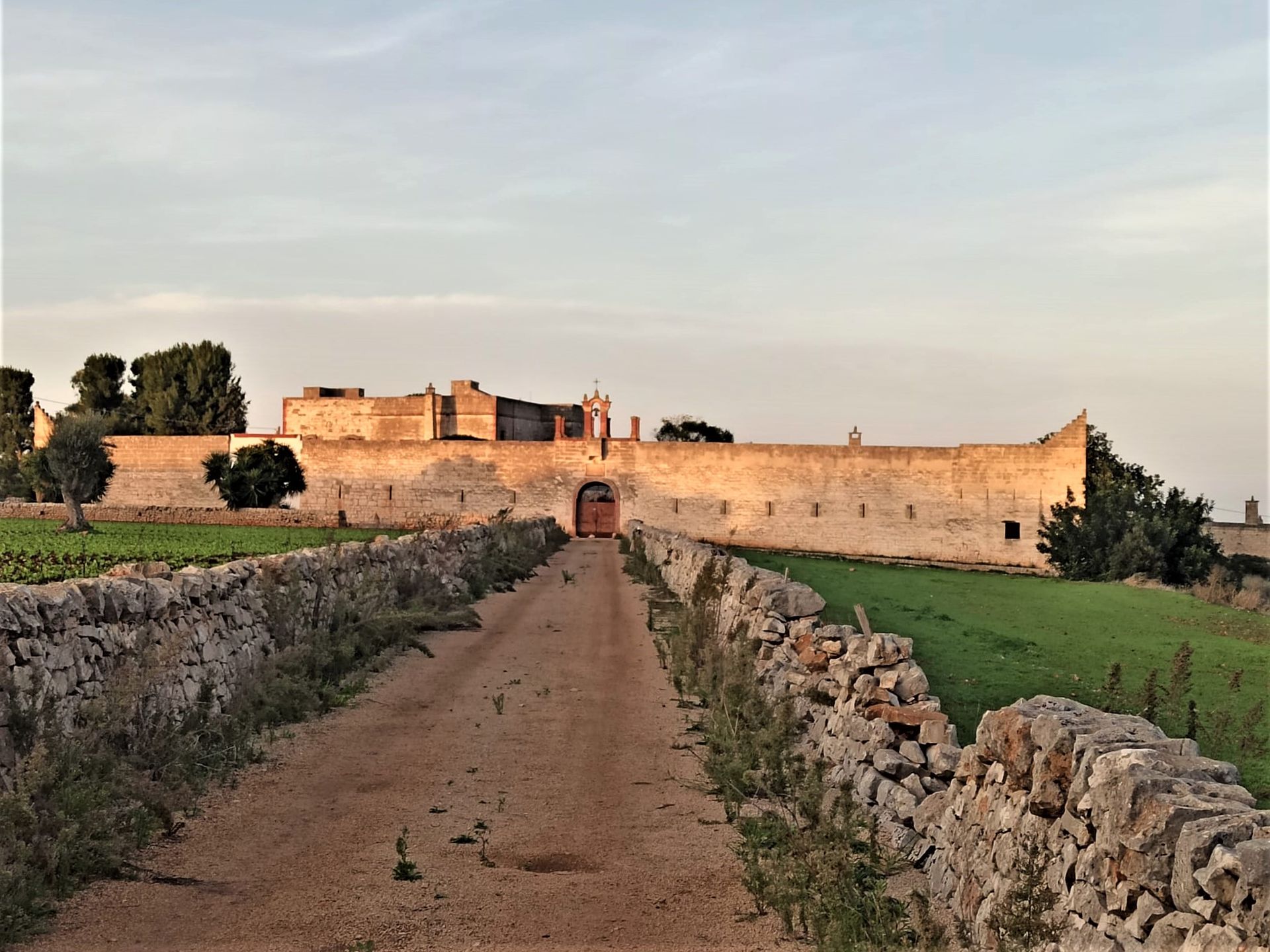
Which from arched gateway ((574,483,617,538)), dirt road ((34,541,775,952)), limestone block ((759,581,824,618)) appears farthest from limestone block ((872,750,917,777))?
arched gateway ((574,483,617,538))

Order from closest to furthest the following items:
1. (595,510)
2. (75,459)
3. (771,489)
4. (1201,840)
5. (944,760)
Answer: (1201,840), (944,760), (75,459), (771,489), (595,510)

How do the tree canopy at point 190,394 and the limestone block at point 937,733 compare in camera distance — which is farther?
the tree canopy at point 190,394

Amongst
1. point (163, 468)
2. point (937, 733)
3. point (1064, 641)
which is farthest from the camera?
point (163, 468)

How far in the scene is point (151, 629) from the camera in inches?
357

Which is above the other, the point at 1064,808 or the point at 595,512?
the point at 595,512

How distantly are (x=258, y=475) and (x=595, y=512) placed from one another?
15.5 m

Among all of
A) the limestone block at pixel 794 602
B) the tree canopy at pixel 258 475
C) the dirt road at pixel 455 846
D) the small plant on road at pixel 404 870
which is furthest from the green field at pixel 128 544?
the small plant on road at pixel 404 870

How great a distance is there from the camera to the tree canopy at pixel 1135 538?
3384 cm

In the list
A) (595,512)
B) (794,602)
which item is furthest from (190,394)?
(794,602)

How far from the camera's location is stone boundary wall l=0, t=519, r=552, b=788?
7336mm

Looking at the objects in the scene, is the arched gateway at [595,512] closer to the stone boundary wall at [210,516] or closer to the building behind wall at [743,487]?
the building behind wall at [743,487]

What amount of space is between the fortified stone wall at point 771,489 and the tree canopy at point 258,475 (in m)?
1.84

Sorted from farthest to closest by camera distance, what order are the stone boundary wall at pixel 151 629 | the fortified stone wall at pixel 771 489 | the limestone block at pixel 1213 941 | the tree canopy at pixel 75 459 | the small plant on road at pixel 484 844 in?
the fortified stone wall at pixel 771 489
the tree canopy at pixel 75 459
the stone boundary wall at pixel 151 629
the small plant on road at pixel 484 844
the limestone block at pixel 1213 941

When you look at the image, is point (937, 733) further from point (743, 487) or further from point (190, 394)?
point (190, 394)
